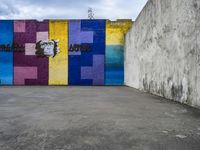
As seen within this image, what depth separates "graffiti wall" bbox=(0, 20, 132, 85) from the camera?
1325 cm

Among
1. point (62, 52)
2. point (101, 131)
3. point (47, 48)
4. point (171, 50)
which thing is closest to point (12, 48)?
point (47, 48)

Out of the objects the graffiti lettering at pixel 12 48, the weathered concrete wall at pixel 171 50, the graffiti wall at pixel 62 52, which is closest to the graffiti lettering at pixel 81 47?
the graffiti wall at pixel 62 52

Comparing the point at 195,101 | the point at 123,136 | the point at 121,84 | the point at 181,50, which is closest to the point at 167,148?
the point at 123,136

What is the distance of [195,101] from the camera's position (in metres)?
4.15

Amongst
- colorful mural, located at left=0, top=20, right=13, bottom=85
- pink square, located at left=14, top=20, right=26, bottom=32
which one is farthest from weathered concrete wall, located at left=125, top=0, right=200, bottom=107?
colorful mural, located at left=0, top=20, right=13, bottom=85

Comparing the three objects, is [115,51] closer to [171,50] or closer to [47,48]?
[47,48]

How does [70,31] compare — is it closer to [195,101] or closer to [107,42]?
[107,42]

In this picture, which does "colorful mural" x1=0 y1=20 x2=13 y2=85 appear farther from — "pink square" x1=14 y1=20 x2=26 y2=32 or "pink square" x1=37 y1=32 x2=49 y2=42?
"pink square" x1=37 y1=32 x2=49 y2=42

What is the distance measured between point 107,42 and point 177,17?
8.26 meters

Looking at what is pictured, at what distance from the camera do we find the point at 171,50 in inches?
217

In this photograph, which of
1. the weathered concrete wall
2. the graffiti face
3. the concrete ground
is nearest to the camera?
the concrete ground

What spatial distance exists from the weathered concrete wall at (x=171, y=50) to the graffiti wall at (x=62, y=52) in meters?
4.32

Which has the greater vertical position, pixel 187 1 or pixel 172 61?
pixel 187 1

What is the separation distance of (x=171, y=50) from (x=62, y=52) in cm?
842
